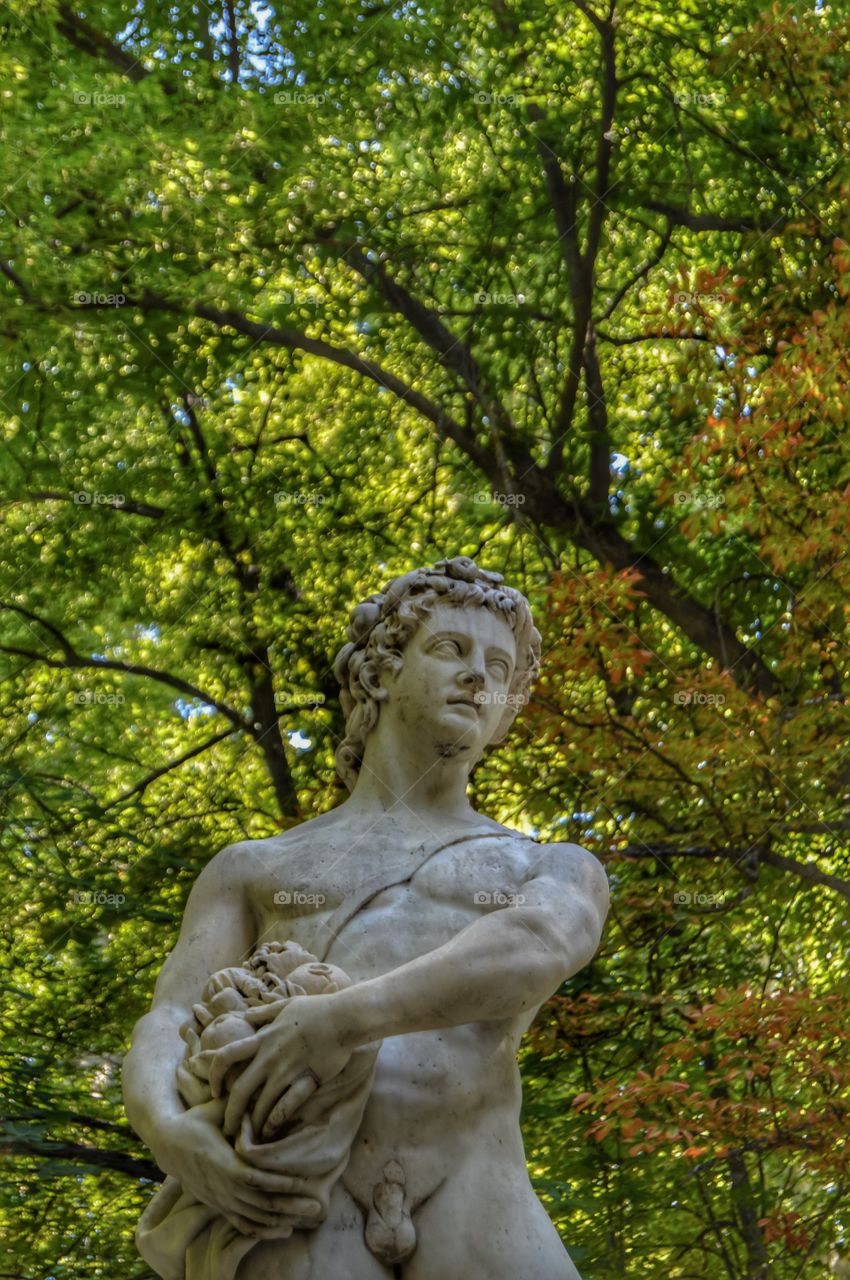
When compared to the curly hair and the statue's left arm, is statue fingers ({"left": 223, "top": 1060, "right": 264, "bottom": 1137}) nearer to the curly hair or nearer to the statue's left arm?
the statue's left arm

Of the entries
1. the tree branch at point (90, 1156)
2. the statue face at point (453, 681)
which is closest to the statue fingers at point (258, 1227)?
the statue face at point (453, 681)

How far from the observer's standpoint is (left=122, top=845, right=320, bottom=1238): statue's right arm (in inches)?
153

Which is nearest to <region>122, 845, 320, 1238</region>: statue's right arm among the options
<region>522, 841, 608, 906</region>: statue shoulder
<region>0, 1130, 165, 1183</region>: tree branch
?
<region>522, 841, 608, 906</region>: statue shoulder

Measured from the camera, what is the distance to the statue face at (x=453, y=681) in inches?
190

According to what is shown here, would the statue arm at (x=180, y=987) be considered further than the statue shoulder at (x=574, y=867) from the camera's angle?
No

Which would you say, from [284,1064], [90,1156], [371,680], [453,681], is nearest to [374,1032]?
[284,1064]

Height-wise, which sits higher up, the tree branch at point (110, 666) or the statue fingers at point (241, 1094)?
the tree branch at point (110, 666)

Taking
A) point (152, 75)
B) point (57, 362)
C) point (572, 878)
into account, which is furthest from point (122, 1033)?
point (572, 878)

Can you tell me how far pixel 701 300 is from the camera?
10.5 metres

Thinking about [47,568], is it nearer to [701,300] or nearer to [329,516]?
[329,516]

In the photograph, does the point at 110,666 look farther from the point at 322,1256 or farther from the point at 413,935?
the point at 322,1256

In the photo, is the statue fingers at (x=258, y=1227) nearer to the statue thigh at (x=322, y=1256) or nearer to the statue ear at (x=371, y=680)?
the statue thigh at (x=322, y=1256)

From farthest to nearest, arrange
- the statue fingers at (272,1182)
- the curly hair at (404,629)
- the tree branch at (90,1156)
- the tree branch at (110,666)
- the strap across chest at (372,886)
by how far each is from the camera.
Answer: the tree branch at (110,666) < the tree branch at (90,1156) < the curly hair at (404,629) < the strap across chest at (372,886) < the statue fingers at (272,1182)

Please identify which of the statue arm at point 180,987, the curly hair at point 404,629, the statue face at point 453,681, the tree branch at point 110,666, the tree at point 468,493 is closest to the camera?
the statue arm at point 180,987
